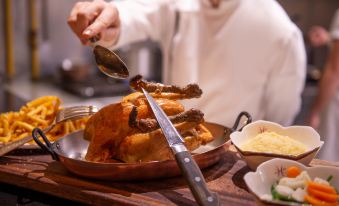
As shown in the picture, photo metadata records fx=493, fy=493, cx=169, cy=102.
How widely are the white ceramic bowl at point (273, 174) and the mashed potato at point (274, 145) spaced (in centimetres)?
9

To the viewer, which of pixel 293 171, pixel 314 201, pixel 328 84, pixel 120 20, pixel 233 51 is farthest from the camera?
pixel 328 84

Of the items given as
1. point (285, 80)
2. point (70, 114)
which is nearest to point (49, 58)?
point (285, 80)

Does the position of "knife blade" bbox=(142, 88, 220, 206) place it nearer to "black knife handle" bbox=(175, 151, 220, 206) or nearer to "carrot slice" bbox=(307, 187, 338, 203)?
"black knife handle" bbox=(175, 151, 220, 206)

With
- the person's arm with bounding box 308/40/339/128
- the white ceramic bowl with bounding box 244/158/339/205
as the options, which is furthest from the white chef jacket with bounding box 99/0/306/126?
the white ceramic bowl with bounding box 244/158/339/205

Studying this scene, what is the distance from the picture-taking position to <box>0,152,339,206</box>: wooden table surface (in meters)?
0.95

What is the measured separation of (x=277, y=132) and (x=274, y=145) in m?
0.11

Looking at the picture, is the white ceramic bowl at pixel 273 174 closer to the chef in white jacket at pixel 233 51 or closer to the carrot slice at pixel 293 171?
the carrot slice at pixel 293 171

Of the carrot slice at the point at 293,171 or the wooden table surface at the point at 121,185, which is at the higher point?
the carrot slice at the point at 293,171

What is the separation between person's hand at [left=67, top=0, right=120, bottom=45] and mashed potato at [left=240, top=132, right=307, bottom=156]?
1.68ft

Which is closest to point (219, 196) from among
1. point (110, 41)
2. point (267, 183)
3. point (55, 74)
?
point (267, 183)

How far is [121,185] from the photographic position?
1014mm

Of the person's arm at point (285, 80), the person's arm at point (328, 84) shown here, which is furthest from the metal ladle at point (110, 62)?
the person's arm at point (328, 84)

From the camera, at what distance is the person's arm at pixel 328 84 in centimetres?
278

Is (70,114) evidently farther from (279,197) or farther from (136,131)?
(279,197)
